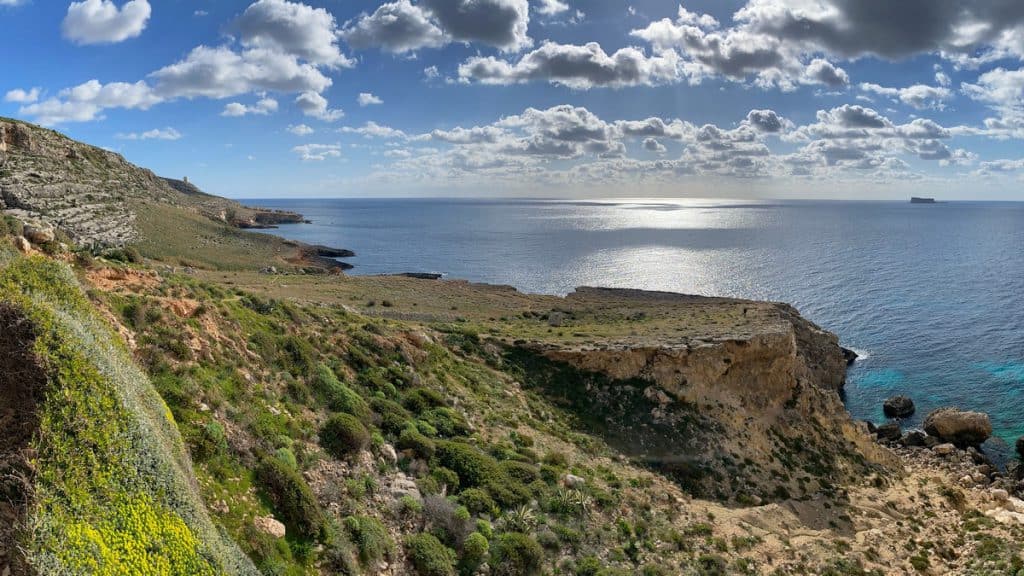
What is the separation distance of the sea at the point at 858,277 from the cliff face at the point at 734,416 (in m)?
19.4

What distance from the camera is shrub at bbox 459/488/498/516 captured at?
729 inches

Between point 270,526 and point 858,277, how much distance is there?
11282cm

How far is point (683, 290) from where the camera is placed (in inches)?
3836

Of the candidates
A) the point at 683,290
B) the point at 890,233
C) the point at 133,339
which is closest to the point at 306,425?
the point at 133,339

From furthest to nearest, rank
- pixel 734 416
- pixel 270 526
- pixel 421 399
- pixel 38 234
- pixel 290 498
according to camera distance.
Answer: pixel 734 416 < pixel 421 399 < pixel 38 234 < pixel 290 498 < pixel 270 526

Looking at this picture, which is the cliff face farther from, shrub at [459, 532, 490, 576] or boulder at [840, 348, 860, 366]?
boulder at [840, 348, 860, 366]

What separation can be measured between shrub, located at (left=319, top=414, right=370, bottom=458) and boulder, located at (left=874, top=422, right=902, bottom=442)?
4844cm

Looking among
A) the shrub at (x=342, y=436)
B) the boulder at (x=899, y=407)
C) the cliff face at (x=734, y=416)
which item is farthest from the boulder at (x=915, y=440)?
Result: the shrub at (x=342, y=436)

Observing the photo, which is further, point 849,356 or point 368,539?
point 849,356

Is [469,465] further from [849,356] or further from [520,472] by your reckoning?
[849,356]

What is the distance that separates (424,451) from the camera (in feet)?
66.1

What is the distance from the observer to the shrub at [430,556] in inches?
584

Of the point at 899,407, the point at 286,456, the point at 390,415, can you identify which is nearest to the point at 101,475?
the point at 286,456

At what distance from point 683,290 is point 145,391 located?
9361cm
